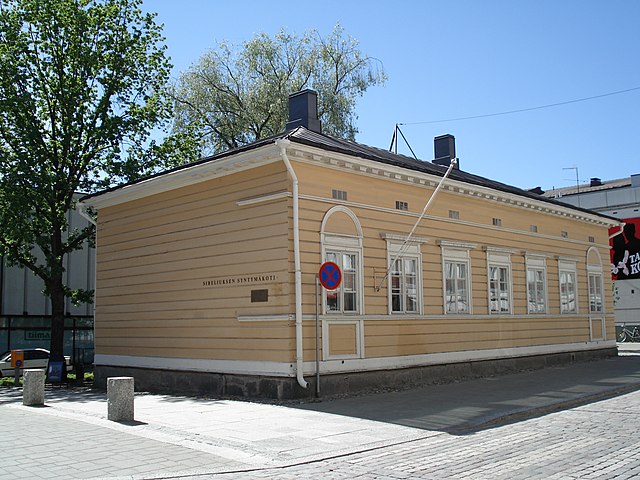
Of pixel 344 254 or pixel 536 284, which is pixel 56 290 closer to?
pixel 344 254

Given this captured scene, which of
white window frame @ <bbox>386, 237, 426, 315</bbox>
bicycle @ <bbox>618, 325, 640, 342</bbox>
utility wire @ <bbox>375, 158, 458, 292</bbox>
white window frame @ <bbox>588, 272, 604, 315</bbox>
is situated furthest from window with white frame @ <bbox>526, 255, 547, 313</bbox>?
bicycle @ <bbox>618, 325, 640, 342</bbox>

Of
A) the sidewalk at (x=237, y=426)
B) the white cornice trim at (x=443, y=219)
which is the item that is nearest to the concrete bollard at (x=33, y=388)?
the sidewalk at (x=237, y=426)

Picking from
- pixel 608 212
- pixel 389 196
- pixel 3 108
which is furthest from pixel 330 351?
pixel 608 212

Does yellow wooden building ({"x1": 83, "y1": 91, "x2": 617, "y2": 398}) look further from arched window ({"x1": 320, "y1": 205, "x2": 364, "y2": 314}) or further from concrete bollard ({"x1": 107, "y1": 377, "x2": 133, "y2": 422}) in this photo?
concrete bollard ({"x1": 107, "y1": 377, "x2": 133, "y2": 422})

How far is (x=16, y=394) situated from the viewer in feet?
56.4

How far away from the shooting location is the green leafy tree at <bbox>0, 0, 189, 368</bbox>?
20.5 metres

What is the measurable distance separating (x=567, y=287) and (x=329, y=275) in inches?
516

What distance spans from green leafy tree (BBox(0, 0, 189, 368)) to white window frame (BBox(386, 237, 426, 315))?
Answer: 10.4 meters

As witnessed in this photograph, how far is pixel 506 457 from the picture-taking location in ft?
26.1

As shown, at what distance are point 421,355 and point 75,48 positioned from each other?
14.6m

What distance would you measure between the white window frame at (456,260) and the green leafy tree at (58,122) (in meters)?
10.8

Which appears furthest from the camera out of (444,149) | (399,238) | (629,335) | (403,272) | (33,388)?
(629,335)

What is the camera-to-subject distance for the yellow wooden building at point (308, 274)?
44.4ft

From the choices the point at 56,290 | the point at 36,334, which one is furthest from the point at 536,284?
the point at 36,334
